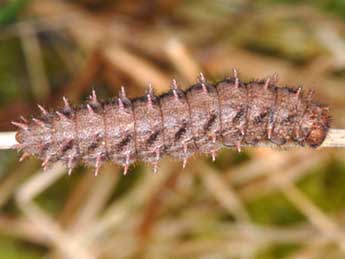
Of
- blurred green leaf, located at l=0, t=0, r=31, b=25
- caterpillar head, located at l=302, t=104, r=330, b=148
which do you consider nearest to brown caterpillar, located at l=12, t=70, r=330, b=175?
caterpillar head, located at l=302, t=104, r=330, b=148

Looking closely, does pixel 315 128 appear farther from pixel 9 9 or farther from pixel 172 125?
pixel 9 9

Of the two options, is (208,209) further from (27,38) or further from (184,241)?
(27,38)

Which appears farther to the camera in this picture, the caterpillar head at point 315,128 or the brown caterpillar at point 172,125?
the caterpillar head at point 315,128

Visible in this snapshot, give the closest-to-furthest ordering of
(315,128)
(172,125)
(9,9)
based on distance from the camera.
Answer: (172,125) < (315,128) < (9,9)

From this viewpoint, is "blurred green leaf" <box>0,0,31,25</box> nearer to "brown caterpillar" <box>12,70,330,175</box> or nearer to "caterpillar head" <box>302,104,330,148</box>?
"brown caterpillar" <box>12,70,330,175</box>

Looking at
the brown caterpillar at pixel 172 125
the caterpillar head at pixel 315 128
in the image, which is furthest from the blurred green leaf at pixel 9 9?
the caterpillar head at pixel 315 128

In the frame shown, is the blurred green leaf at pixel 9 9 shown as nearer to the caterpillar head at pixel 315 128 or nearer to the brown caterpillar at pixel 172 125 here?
the brown caterpillar at pixel 172 125

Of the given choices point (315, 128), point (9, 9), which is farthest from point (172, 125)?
point (9, 9)

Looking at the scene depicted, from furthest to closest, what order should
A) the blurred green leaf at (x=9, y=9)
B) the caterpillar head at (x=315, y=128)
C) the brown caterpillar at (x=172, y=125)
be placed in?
the blurred green leaf at (x=9, y=9) < the caterpillar head at (x=315, y=128) < the brown caterpillar at (x=172, y=125)

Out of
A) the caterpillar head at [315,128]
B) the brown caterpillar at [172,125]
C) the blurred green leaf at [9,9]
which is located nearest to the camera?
the brown caterpillar at [172,125]

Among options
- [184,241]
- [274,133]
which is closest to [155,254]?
[184,241]
